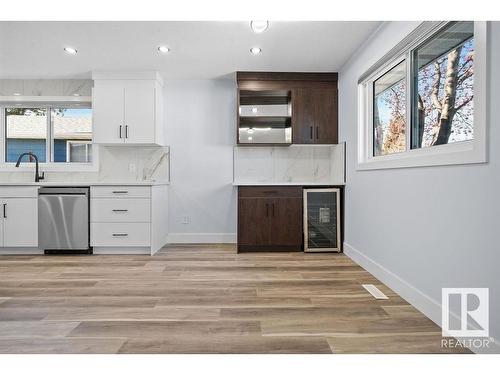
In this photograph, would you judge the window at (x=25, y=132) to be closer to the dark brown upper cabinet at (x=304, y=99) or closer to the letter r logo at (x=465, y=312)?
the dark brown upper cabinet at (x=304, y=99)

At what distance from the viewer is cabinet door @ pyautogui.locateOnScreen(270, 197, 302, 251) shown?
4051 mm

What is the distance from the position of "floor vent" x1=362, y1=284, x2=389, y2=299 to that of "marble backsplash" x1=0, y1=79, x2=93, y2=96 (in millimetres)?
4099

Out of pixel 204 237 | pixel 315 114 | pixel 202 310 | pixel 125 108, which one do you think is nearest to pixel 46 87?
pixel 125 108

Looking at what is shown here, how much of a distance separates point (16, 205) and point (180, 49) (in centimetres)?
263

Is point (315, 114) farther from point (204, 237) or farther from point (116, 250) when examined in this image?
point (116, 250)

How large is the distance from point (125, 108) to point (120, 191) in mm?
1065

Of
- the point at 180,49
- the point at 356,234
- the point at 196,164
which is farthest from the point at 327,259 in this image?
the point at 180,49

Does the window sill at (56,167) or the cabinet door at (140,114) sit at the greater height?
the cabinet door at (140,114)

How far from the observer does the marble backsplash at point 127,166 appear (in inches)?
180

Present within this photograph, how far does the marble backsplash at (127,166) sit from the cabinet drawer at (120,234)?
828 mm

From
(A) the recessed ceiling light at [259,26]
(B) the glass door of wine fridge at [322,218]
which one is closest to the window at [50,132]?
(A) the recessed ceiling light at [259,26]
